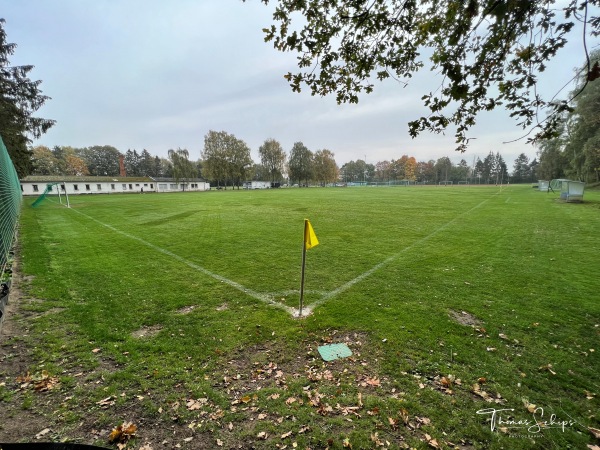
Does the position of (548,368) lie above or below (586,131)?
below

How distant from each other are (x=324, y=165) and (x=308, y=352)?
3874 inches

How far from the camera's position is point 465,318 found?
4855 millimetres

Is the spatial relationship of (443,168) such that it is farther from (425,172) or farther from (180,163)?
(180,163)

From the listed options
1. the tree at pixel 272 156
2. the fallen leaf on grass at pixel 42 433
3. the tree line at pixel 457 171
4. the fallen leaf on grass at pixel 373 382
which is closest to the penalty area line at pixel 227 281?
the fallen leaf on grass at pixel 373 382

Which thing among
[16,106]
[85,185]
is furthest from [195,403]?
[85,185]

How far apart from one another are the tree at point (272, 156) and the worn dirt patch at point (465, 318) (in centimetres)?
9003

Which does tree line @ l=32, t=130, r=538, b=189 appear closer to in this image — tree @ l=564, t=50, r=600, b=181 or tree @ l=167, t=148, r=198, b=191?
tree @ l=167, t=148, r=198, b=191

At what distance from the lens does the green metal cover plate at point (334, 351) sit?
3.91m

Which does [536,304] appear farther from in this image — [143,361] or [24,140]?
[24,140]

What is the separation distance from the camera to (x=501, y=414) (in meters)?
2.90

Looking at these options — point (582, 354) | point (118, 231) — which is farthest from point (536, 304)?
point (118, 231)

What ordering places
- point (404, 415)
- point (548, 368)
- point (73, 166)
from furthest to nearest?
point (73, 166) < point (548, 368) < point (404, 415)

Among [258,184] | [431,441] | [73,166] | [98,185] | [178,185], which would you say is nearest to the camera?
[431,441]

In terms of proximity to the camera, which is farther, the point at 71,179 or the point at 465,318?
the point at 71,179
